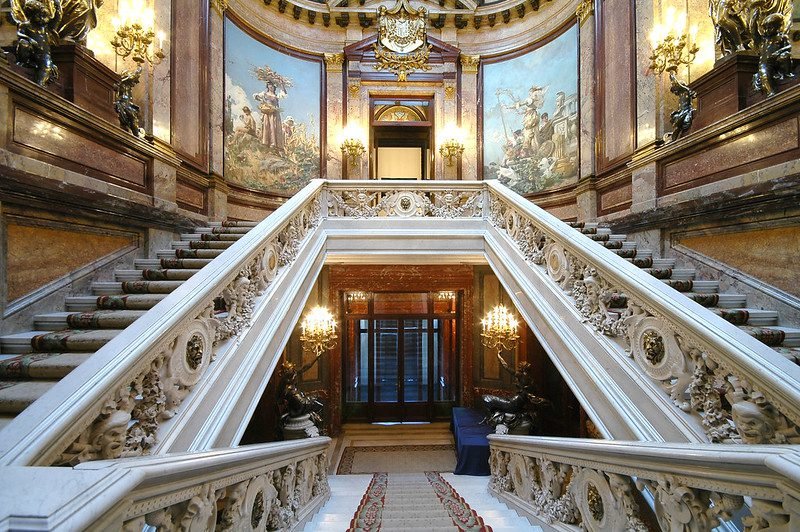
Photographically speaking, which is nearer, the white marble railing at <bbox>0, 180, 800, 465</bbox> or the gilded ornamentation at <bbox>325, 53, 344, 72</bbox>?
the white marble railing at <bbox>0, 180, 800, 465</bbox>

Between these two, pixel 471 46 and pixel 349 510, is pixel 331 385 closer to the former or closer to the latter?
pixel 349 510

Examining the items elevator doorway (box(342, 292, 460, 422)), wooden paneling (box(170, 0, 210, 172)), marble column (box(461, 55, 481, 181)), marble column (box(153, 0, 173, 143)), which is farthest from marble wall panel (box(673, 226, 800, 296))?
wooden paneling (box(170, 0, 210, 172))

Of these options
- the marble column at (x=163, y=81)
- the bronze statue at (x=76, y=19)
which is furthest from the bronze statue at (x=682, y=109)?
the marble column at (x=163, y=81)

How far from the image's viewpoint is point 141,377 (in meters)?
1.78

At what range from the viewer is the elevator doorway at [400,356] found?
9766 mm

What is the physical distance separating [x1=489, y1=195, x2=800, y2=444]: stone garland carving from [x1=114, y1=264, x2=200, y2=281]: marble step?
Result: 338cm

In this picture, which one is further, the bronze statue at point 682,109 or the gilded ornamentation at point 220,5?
the gilded ornamentation at point 220,5

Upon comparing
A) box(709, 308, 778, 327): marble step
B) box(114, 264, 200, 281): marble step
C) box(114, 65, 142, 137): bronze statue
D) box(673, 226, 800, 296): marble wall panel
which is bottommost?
box(709, 308, 778, 327): marble step

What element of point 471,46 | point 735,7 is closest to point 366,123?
point 471,46

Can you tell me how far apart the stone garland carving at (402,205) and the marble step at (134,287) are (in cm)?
278

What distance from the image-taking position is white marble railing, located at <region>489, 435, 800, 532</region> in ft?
3.72

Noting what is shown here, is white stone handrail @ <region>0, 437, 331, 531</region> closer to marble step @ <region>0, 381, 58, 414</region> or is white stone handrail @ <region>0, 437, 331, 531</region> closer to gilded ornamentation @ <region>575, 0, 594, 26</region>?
marble step @ <region>0, 381, 58, 414</region>

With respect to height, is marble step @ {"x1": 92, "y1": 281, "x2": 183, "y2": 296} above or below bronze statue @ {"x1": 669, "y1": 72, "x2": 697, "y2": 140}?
below

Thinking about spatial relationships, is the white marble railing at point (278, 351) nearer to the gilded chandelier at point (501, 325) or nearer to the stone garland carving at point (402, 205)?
the stone garland carving at point (402, 205)
